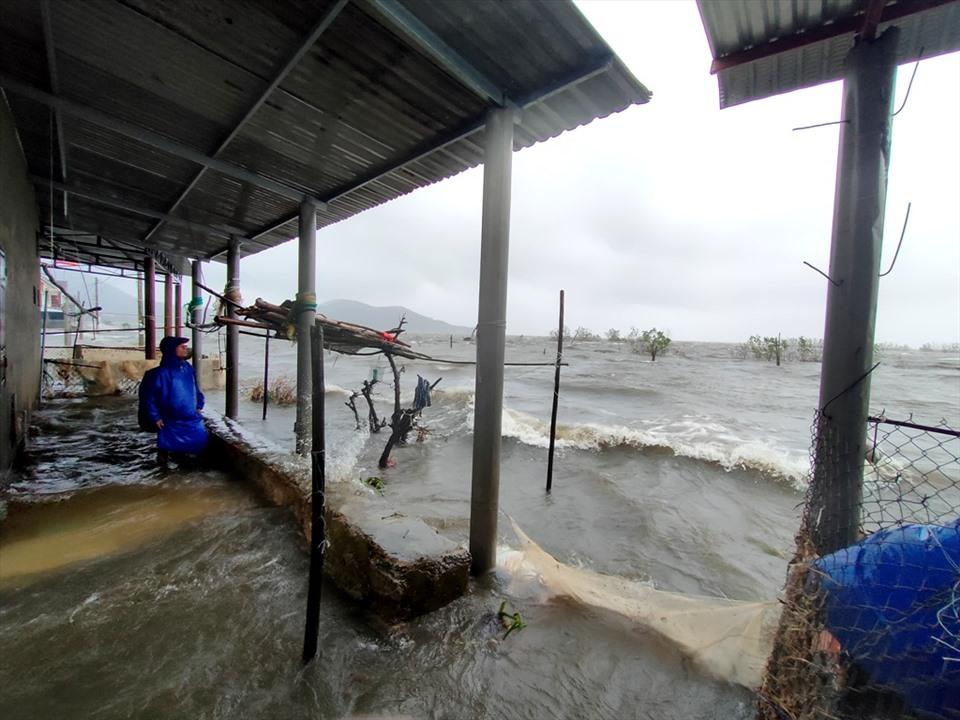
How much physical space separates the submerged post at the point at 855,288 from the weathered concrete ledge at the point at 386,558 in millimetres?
2304

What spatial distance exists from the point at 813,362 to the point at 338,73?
159 ft

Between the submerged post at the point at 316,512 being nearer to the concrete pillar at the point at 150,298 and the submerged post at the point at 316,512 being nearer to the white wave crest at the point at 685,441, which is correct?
the white wave crest at the point at 685,441

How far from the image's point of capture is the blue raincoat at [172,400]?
4922 mm

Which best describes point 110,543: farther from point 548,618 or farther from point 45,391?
point 45,391

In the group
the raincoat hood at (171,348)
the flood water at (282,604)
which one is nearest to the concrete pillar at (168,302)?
the flood water at (282,604)

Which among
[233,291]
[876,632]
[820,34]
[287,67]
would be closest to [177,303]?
[233,291]

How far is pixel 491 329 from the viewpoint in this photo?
3186mm

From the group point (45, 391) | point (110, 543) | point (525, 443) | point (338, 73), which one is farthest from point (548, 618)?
point (45, 391)

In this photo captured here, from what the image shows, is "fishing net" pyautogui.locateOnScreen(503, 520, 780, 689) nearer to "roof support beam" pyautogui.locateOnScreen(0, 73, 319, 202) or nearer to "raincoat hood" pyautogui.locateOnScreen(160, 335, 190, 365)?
"raincoat hood" pyautogui.locateOnScreen(160, 335, 190, 365)

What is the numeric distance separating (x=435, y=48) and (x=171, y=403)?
502 cm

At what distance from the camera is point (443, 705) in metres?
2.07

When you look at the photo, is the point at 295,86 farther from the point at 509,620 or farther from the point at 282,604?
the point at 509,620

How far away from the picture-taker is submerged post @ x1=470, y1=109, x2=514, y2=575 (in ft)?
10.3

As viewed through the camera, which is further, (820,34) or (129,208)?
(129,208)
